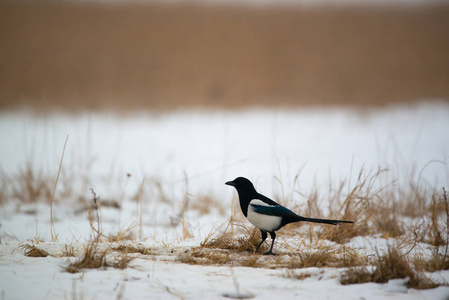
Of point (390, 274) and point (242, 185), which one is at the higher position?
point (242, 185)

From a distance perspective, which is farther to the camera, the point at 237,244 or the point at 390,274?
the point at 237,244

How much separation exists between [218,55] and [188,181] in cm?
891

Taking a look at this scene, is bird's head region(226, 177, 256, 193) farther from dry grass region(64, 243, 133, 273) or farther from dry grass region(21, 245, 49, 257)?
dry grass region(21, 245, 49, 257)

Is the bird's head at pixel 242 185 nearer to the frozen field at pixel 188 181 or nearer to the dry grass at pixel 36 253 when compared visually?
the frozen field at pixel 188 181

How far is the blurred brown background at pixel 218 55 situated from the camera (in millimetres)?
11945

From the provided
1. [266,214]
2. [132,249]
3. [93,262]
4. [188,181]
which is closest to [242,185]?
[266,214]

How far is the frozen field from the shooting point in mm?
2180

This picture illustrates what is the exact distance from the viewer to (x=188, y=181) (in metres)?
6.49

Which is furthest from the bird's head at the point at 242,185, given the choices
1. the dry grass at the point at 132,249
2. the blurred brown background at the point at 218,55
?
the blurred brown background at the point at 218,55

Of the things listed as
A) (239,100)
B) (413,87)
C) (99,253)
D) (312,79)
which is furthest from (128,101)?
(99,253)

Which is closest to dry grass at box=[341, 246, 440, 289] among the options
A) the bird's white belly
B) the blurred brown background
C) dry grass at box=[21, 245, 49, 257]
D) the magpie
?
the magpie

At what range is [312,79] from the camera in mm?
13078

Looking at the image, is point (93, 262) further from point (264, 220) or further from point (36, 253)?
point (264, 220)

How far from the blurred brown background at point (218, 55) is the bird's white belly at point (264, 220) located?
29.0 feet
